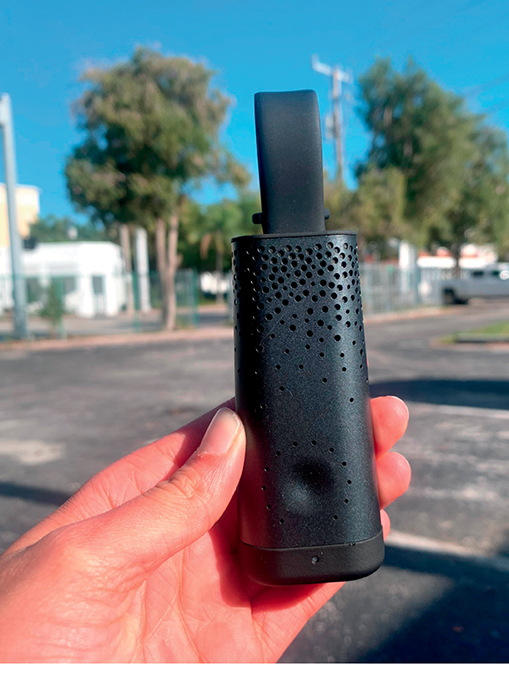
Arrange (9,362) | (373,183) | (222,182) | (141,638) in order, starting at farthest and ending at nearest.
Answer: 1. (373,183)
2. (222,182)
3. (9,362)
4. (141,638)

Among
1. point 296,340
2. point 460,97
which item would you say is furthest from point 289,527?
point 460,97

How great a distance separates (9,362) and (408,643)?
12.7m

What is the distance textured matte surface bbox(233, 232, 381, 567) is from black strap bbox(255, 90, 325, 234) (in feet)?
0.29

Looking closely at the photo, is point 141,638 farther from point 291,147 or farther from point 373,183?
point 373,183

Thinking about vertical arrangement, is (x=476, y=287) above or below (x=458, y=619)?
above

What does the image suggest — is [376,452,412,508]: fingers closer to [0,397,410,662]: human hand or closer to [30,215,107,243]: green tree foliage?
[0,397,410,662]: human hand

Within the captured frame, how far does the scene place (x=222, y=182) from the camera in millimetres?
21391

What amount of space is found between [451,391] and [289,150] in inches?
292

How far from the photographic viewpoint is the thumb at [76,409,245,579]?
126 cm

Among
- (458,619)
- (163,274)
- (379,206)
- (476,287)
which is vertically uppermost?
(379,206)

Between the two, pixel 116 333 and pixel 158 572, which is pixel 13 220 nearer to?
pixel 116 333

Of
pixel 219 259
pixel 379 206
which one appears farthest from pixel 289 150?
pixel 219 259

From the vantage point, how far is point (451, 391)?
8156mm

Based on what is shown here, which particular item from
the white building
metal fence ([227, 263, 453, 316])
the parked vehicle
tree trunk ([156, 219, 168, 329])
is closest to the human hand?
tree trunk ([156, 219, 168, 329])
